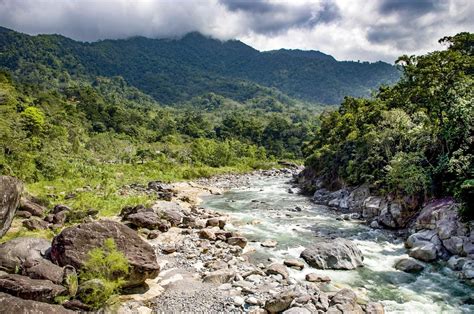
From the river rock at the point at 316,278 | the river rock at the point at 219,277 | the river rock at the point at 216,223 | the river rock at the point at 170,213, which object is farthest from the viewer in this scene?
the river rock at the point at 170,213

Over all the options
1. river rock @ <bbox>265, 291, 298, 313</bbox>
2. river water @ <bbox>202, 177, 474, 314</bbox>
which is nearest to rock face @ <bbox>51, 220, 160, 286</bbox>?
river rock @ <bbox>265, 291, 298, 313</bbox>

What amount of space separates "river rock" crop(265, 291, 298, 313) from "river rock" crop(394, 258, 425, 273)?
8.00 metres

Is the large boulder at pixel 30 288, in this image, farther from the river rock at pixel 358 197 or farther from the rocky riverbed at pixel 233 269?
the river rock at pixel 358 197

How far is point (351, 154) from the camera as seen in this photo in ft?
128

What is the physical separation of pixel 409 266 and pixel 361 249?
11.3ft

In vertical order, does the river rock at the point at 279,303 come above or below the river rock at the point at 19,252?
below

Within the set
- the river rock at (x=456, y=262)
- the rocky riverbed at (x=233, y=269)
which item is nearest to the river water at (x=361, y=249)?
Result: the rocky riverbed at (x=233, y=269)

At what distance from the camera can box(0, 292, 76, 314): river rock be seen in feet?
33.4

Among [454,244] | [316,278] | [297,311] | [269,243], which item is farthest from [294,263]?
[454,244]

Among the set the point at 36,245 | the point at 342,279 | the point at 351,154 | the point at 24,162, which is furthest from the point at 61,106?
the point at 342,279

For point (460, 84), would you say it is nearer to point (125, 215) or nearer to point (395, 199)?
point (395, 199)

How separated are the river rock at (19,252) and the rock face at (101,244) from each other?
73cm

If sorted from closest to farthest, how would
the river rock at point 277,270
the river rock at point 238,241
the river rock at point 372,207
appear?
1. the river rock at point 277,270
2. the river rock at point 238,241
3. the river rock at point 372,207

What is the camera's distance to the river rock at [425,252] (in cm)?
1835
